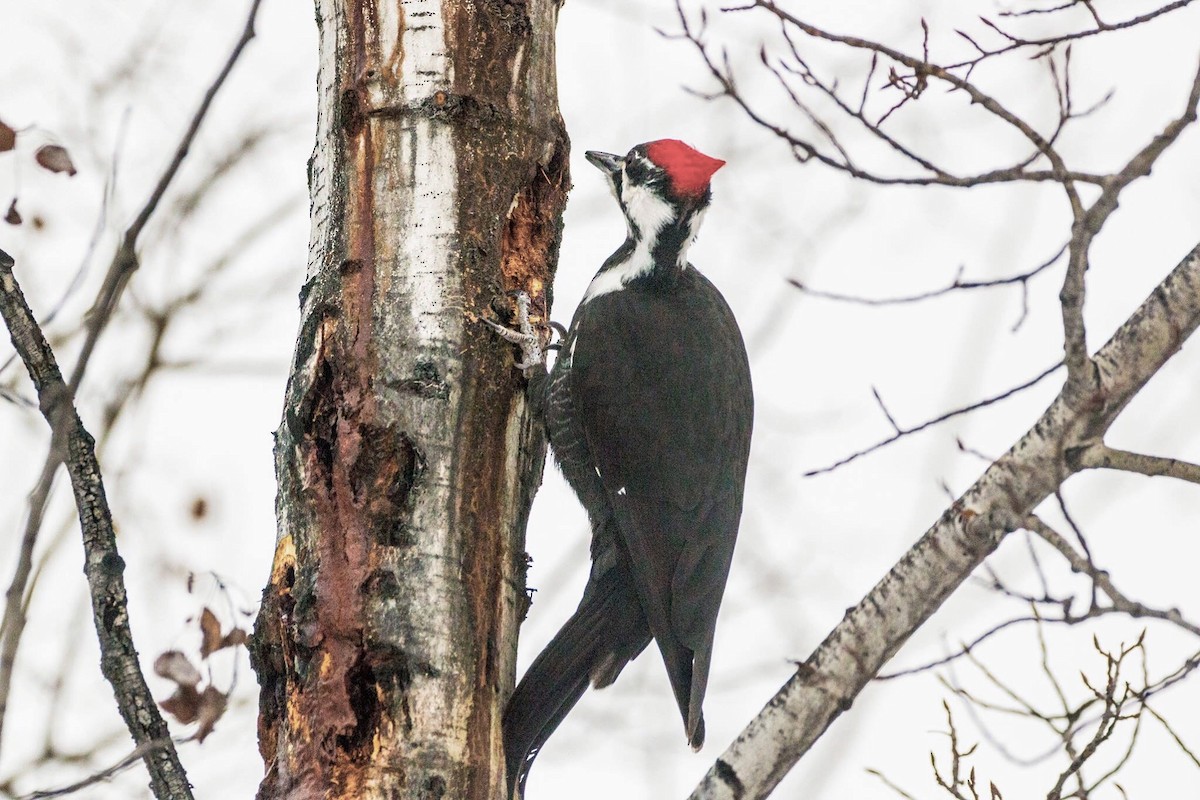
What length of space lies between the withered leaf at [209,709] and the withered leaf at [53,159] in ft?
3.72

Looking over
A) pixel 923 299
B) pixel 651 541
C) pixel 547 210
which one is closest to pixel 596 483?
pixel 651 541

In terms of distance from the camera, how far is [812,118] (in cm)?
259

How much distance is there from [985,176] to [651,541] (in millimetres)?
1324

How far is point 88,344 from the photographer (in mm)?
1560

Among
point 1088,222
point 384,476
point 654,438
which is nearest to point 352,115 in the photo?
point 384,476

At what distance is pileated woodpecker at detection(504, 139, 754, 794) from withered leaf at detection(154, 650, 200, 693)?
65cm

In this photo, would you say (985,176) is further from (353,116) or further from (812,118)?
(353,116)

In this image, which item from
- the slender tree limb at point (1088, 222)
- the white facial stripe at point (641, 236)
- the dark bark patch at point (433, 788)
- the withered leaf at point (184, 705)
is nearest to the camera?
the slender tree limb at point (1088, 222)

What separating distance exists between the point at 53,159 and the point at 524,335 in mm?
1063

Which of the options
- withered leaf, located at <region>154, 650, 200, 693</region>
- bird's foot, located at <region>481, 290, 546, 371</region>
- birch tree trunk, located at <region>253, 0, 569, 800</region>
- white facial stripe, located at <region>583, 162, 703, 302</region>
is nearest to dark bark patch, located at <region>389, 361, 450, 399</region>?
birch tree trunk, located at <region>253, 0, 569, 800</region>

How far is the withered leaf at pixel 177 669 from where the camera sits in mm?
2635

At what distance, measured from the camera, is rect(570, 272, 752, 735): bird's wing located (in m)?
3.11

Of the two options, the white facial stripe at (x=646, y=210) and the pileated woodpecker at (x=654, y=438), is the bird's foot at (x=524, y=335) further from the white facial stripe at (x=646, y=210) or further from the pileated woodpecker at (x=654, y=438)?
the white facial stripe at (x=646, y=210)

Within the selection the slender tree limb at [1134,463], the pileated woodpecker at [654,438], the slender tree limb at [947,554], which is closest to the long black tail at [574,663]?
the pileated woodpecker at [654,438]
